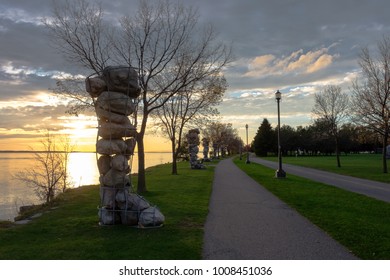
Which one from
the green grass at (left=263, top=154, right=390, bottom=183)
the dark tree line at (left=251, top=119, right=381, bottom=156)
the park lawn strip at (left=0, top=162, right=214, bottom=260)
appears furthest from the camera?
the dark tree line at (left=251, top=119, right=381, bottom=156)

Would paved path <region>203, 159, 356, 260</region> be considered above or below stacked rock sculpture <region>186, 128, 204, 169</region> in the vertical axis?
below

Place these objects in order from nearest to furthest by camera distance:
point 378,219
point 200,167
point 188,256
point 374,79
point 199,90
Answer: point 188,256 → point 378,219 → point 199,90 → point 374,79 → point 200,167

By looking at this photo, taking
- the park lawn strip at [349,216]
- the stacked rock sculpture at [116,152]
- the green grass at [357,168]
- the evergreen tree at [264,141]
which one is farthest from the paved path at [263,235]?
the evergreen tree at [264,141]

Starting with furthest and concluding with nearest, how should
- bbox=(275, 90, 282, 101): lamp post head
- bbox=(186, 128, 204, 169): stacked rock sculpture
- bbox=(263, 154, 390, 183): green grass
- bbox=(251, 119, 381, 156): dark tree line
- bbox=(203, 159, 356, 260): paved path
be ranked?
bbox=(251, 119, 381, 156): dark tree line
bbox=(186, 128, 204, 169): stacked rock sculpture
bbox=(263, 154, 390, 183): green grass
bbox=(275, 90, 282, 101): lamp post head
bbox=(203, 159, 356, 260): paved path

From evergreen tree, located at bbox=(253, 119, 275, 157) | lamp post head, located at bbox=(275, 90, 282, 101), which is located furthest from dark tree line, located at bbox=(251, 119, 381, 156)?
lamp post head, located at bbox=(275, 90, 282, 101)

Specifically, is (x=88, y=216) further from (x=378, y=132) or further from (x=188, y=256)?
(x=378, y=132)

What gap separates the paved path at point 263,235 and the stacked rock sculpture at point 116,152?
6.02ft

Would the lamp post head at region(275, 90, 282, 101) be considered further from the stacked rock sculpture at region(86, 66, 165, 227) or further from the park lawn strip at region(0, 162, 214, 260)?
the stacked rock sculpture at region(86, 66, 165, 227)

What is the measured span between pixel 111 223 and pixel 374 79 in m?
26.2

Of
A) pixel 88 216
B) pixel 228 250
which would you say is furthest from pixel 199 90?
pixel 228 250

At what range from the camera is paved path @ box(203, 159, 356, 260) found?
674 cm

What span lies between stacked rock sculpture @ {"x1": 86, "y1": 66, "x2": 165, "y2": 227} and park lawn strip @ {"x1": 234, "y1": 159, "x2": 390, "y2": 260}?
4185 millimetres

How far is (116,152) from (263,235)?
3.96 m

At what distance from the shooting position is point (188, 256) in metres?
6.64
